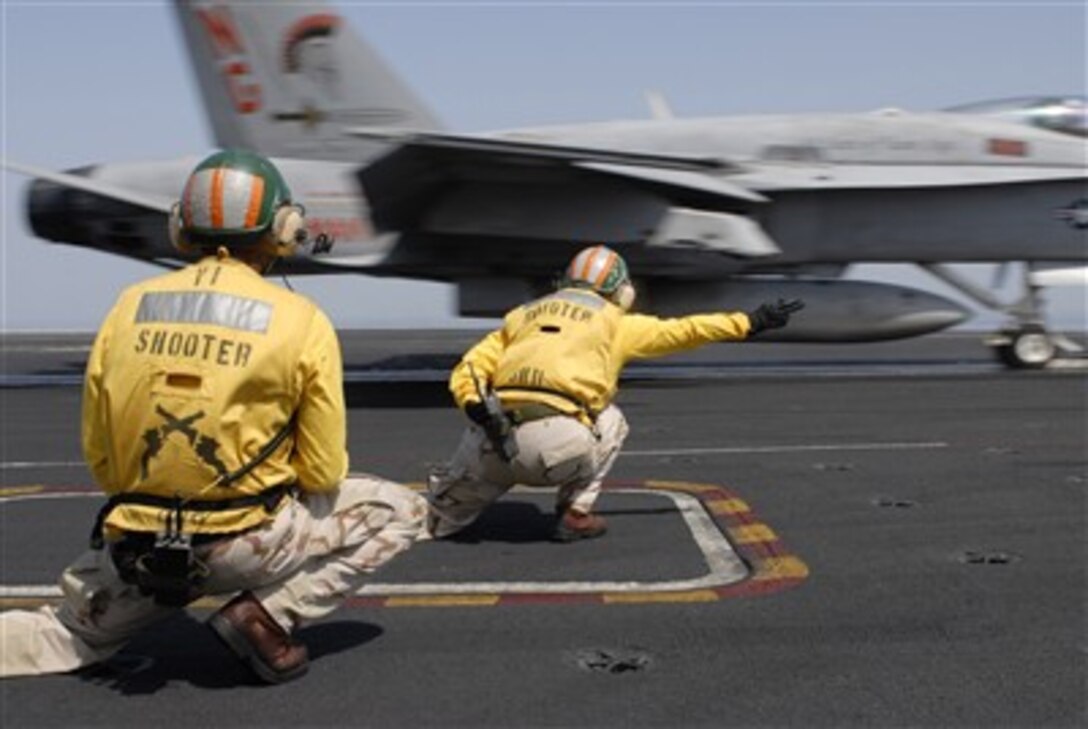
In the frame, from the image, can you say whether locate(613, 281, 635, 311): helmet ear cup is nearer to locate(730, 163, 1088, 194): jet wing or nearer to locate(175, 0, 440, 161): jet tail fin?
locate(730, 163, 1088, 194): jet wing

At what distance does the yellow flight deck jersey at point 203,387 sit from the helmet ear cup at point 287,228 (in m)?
0.16

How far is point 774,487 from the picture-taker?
6.98m

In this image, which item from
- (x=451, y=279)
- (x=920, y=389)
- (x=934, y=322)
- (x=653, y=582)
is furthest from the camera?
(x=451, y=279)

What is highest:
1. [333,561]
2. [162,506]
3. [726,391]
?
[162,506]

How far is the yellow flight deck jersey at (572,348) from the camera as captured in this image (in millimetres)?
5418

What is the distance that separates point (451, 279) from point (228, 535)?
39.8ft

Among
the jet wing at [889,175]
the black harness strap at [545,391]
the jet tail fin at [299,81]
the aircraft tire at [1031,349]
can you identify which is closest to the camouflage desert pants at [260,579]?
the black harness strap at [545,391]

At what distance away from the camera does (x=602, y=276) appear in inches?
229

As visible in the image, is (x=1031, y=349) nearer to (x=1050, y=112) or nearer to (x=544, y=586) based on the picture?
(x=1050, y=112)

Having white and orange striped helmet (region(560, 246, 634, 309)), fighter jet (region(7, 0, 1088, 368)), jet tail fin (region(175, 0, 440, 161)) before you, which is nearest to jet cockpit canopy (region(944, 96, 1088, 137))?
fighter jet (region(7, 0, 1088, 368))

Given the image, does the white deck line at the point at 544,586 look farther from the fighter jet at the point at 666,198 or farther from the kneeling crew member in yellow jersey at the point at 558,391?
the fighter jet at the point at 666,198

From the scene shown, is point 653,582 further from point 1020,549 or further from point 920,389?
point 920,389

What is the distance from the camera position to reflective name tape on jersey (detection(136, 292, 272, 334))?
127 inches

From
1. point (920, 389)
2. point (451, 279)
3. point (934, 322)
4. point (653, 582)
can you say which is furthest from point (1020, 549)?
point (451, 279)
